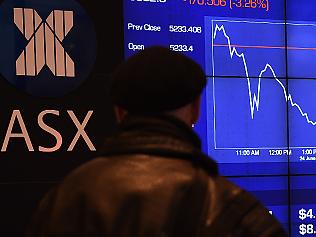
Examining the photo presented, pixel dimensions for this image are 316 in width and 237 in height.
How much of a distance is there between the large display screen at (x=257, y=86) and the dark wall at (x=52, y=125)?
16 cm

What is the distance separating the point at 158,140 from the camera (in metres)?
0.96

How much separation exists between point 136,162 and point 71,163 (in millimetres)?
1763

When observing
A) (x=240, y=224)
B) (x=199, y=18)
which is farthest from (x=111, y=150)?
(x=199, y=18)

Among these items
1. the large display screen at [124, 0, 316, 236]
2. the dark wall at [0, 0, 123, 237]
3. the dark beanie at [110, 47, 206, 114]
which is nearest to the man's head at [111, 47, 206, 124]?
the dark beanie at [110, 47, 206, 114]

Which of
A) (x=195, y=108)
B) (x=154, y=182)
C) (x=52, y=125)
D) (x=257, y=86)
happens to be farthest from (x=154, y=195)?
(x=257, y=86)

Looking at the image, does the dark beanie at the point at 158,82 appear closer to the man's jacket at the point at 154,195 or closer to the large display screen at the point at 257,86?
the man's jacket at the point at 154,195

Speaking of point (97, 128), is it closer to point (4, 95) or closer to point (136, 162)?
point (4, 95)

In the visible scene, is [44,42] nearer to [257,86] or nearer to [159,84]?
[257,86]

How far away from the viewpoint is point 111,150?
0.98 metres

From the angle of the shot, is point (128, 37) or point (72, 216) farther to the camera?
point (128, 37)

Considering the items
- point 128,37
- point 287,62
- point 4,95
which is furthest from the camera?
point 287,62

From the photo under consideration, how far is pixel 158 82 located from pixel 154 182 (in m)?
0.17

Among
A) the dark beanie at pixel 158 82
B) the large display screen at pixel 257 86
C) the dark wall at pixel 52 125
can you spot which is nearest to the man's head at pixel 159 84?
the dark beanie at pixel 158 82

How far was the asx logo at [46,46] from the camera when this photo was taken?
2.62 metres
